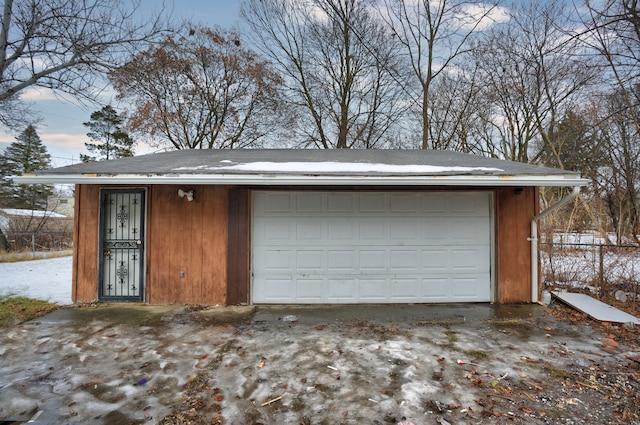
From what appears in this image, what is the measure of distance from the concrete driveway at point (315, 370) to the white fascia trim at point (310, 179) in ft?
6.60

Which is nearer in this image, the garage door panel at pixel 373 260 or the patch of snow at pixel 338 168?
the patch of snow at pixel 338 168

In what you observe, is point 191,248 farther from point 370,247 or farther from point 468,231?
point 468,231

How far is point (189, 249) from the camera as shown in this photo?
527 centimetres

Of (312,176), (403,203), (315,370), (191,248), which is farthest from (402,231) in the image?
(191,248)

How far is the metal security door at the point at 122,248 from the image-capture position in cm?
530

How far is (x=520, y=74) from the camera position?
12.6m

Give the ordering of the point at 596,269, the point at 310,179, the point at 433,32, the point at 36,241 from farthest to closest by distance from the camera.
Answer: the point at 433,32
the point at 36,241
the point at 596,269
the point at 310,179

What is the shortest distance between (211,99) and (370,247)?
42.1 feet

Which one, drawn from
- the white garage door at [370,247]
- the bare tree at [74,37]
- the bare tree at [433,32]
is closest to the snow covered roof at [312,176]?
the white garage door at [370,247]

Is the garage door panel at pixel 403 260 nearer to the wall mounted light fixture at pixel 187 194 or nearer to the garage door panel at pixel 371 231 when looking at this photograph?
the garage door panel at pixel 371 231

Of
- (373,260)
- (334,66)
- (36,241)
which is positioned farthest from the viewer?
(334,66)

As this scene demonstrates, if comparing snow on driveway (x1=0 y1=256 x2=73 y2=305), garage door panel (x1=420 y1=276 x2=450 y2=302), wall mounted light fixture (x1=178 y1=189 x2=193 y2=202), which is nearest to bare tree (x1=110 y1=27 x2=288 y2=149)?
snow on driveway (x1=0 y1=256 x2=73 y2=305)

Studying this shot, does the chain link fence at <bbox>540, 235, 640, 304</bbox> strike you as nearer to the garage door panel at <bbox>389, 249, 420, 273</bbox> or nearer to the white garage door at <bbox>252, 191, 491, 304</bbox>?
the white garage door at <bbox>252, 191, 491, 304</bbox>

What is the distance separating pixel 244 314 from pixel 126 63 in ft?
21.5
